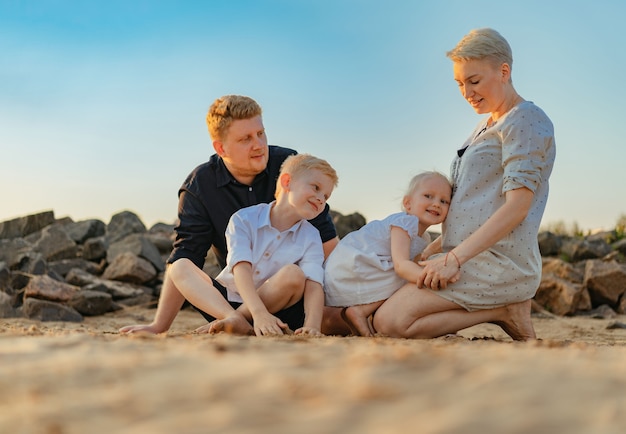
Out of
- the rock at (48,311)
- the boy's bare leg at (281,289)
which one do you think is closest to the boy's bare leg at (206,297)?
the boy's bare leg at (281,289)

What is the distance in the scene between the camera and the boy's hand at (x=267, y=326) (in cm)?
360

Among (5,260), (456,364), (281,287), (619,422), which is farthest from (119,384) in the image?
(5,260)

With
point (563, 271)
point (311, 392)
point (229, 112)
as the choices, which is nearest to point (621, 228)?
point (563, 271)

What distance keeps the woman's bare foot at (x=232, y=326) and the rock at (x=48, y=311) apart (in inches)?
168

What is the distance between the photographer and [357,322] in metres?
4.09

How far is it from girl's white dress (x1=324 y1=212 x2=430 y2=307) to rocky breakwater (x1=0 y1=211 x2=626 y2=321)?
4400 mm

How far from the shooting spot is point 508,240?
390 centimetres

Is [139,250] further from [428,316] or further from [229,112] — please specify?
[428,316]

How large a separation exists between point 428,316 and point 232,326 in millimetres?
1083

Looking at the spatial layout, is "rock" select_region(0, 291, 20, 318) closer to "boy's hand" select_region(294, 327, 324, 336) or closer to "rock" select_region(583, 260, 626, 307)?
"boy's hand" select_region(294, 327, 324, 336)

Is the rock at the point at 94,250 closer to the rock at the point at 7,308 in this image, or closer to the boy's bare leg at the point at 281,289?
the rock at the point at 7,308

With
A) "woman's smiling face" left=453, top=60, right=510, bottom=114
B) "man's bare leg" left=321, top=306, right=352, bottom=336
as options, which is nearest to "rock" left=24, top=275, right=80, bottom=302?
"man's bare leg" left=321, top=306, right=352, bottom=336

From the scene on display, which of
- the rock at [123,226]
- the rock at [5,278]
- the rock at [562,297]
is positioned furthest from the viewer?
the rock at [123,226]

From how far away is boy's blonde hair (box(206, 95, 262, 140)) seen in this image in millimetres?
4238
